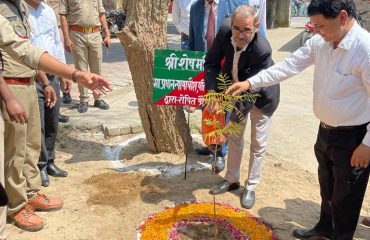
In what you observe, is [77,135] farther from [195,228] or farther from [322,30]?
[322,30]

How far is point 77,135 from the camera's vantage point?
595 cm

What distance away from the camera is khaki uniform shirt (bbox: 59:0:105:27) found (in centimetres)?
659

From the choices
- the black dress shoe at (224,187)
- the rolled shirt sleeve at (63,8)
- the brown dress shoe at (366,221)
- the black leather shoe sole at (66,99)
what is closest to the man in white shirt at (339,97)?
the brown dress shoe at (366,221)

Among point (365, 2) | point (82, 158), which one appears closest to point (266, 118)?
point (82, 158)

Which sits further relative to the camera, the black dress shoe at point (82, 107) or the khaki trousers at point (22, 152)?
the black dress shoe at point (82, 107)

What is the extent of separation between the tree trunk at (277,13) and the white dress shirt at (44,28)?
16.2 m

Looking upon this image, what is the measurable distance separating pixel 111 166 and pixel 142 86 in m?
1.00

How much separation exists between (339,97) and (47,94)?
2.72 metres

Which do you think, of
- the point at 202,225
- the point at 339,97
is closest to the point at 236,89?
the point at 339,97

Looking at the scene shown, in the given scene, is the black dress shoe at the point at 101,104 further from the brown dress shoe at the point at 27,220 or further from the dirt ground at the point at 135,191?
the brown dress shoe at the point at 27,220

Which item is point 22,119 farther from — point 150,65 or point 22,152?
point 150,65

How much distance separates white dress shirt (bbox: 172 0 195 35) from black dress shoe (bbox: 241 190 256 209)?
3296mm

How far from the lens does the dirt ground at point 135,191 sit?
3.73 m

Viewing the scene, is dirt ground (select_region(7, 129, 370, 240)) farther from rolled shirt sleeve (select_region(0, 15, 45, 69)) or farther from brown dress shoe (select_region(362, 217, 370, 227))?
rolled shirt sleeve (select_region(0, 15, 45, 69))
